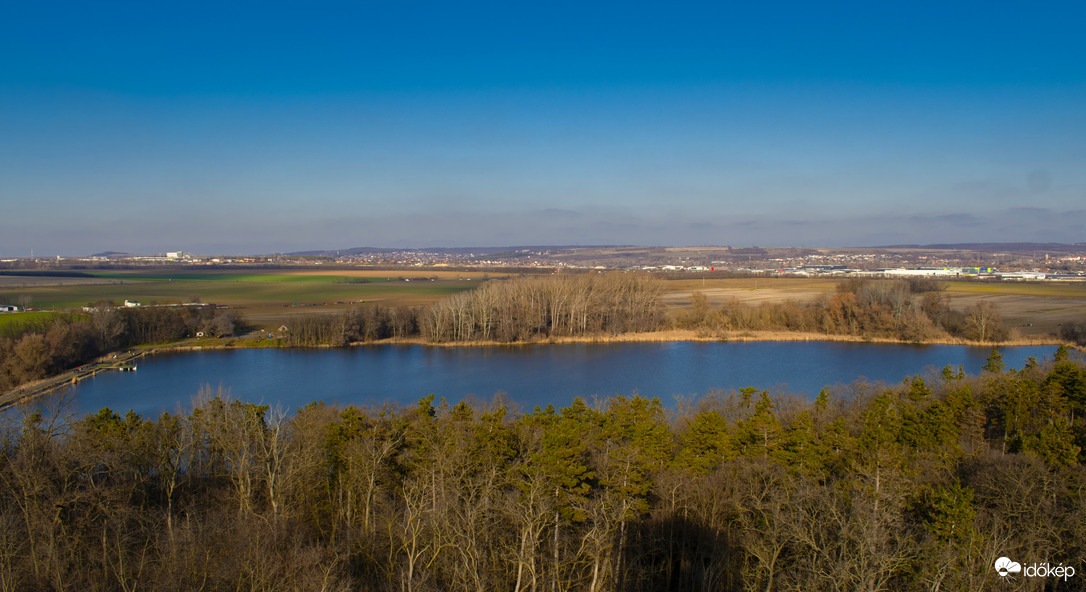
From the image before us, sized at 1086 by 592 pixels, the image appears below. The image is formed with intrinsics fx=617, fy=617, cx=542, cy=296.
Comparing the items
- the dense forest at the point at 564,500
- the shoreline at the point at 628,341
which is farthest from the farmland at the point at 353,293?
the dense forest at the point at 564,500

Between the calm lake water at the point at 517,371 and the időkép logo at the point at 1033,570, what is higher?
the időkép logo at the point at 1033,570

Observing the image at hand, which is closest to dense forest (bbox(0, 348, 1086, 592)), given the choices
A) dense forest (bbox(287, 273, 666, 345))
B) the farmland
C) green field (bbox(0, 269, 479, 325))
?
dense forest (bbox(287, 273, 666, 345))

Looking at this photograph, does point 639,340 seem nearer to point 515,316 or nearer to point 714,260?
point 515,316

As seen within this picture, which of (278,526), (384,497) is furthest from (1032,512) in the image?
(278,526)

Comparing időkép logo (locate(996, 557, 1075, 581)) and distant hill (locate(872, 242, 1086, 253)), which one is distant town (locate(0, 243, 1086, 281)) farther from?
időkép logo (locate(996, 557, 1075, 581))

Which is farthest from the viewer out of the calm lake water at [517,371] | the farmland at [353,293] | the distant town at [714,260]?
the distant town at [714,260]

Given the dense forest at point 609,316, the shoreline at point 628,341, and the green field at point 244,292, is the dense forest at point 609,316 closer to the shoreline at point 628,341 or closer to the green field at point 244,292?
the shoreline at point 628,341

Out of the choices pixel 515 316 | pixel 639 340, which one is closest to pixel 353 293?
pixel 515 316
